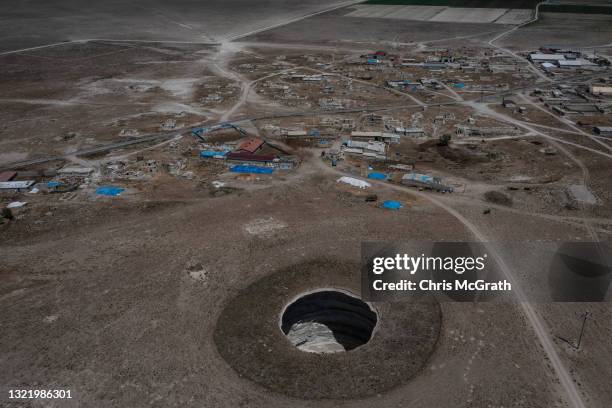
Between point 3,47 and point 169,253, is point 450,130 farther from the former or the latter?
point 3,47

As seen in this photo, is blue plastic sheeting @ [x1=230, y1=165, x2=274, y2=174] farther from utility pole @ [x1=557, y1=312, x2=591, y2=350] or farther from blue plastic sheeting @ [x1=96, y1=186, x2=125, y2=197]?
utility pole @ [x1=557, y1=312, x2=591, y2=350]

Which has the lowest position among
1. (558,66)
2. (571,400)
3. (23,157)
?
(571,400)

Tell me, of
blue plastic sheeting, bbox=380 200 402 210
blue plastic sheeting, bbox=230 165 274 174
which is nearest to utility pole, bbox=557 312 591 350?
blue plastic sheeting, bbox=380 200 402 210

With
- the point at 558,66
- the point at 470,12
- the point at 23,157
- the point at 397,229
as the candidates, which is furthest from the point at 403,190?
the point at 470,12

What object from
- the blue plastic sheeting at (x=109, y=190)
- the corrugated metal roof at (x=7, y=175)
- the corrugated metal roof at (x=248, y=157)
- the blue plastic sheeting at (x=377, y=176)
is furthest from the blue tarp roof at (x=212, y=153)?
the corrugated metal roof at (x=7, y=175)

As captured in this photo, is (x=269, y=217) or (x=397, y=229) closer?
(x=397, y=229)

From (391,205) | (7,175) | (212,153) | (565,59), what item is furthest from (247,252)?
(565,59)

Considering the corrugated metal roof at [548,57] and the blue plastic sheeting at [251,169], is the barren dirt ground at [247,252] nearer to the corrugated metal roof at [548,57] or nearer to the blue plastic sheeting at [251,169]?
the blue plastic sheeting at [251,169]
